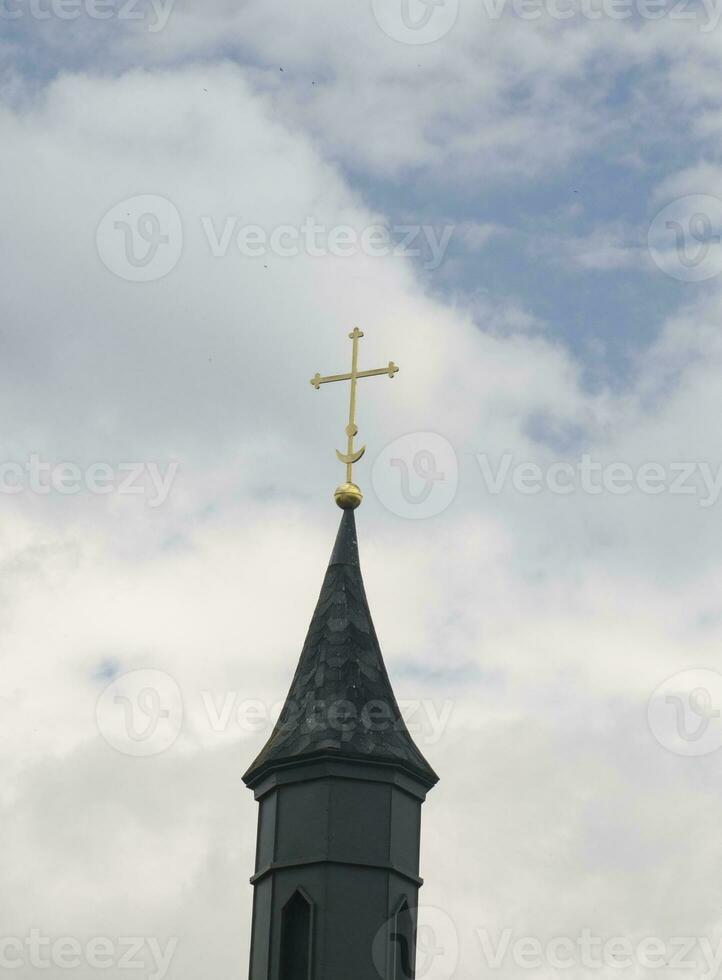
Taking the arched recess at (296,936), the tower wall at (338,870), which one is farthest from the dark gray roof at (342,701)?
the arched recess at (296,936)

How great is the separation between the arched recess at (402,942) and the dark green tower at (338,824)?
18mm

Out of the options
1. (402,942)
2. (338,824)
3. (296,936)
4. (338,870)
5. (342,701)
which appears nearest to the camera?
(296,936)

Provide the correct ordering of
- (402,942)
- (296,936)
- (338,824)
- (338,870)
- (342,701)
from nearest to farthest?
1. (296,936)
2. (338,870)
3. (402,942)
4. (338,824)
5. (342,701)

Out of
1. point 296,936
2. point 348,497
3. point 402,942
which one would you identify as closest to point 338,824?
point 296,936

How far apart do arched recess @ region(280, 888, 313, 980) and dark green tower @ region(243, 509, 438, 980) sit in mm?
19

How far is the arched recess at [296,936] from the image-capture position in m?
25.1

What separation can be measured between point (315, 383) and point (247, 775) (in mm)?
7261

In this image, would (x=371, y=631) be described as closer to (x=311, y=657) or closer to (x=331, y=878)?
(x=311, y=657)

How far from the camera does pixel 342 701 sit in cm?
2708

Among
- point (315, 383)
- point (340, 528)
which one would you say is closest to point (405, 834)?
point (340, 528)

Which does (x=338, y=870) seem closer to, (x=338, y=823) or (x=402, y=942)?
(x=338, y=823)

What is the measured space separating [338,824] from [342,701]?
203 cm

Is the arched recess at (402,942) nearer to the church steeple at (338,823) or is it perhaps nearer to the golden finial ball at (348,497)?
the church steeple at (338,823)

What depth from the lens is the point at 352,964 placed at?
24.8 m
